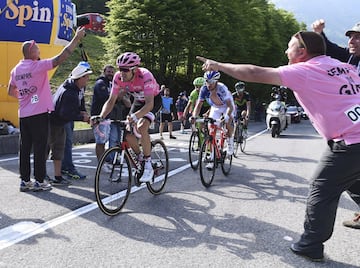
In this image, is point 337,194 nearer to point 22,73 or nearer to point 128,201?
point 128,201

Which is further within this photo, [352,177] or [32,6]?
[32,6]

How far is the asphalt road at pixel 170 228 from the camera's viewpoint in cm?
405

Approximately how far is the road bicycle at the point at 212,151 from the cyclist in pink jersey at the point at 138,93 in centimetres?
144

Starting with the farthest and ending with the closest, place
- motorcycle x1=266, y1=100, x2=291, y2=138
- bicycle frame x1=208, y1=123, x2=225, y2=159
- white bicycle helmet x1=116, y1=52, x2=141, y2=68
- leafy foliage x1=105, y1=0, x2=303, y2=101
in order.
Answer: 1. leafy foliage x1=105, y1=0, x2=303, y2=101
2. motorcycle x1=266, y1=100, x2=291, y2=138
3. bicycle frame x1=208, y1=123, x2=225, y2=159
4. white bicycle helmet x1=116, y1=52, x2=141, y2=68

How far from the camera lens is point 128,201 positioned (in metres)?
6.11

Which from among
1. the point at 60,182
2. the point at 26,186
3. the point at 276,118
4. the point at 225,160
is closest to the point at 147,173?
the point at 60,182

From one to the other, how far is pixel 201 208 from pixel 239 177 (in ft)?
8.87

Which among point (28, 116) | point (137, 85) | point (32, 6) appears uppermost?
point (32, 6)

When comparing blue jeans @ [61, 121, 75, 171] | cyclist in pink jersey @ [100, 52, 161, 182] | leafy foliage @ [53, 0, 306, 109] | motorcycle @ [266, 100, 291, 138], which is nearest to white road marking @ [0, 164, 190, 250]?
cyclist in pink jersey @ [100, 52, 161, 182]

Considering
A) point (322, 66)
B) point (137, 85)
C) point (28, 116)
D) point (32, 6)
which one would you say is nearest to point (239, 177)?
point (137, 85)

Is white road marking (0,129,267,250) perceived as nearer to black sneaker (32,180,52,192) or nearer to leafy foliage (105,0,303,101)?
black sneaker (32,180,52,192)

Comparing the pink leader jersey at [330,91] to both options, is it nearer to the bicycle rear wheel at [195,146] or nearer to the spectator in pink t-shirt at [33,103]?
the spectator in pink t-shirt at [33,103]

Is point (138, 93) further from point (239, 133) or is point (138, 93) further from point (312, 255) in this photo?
point (239, 133)

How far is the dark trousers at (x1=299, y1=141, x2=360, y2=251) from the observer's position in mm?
3902
